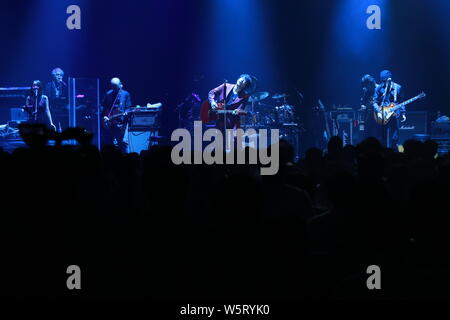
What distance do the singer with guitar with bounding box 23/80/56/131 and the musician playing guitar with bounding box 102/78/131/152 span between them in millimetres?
1266

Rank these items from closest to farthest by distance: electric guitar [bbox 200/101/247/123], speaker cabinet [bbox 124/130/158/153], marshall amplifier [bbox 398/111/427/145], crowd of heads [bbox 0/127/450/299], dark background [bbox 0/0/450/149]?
crowd of heads [bbox 0/127/450/299] < electric guitar [bbox 200/101/247/123] < marshall amplifier [bbox 398/111/427/145] < speaker cabinet [bbox 124/130/158/153] < dark background [bbox 0/0/450/149]

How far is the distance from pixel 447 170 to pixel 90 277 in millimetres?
2713

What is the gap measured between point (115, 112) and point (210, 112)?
2.36 metres

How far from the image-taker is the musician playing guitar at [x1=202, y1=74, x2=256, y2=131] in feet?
41.6

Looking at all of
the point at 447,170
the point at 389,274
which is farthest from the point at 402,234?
the point at 447,170

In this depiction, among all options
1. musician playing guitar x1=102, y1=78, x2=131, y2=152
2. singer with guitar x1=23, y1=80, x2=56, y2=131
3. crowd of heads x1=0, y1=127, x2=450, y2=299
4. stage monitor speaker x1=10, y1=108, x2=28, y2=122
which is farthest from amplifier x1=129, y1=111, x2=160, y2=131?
crowd of heads x1=0, y1=127, x2=450, y2=299

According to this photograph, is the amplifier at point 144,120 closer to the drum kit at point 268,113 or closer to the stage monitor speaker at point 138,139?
the stage monitor speaker at point 138,139

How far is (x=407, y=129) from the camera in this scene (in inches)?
547

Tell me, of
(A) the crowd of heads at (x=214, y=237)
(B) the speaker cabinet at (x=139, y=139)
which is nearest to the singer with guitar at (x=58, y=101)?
(B) the speaker cabinet at (x=139, y=139)

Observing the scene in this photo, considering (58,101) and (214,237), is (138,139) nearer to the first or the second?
(58,101)

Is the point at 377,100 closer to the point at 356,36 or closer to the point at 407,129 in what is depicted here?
the point at 407,129

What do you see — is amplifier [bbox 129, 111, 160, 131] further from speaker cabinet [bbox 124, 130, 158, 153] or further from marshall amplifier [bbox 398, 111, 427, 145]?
marshall amplifier [bbox 398, 111, 427, 145]

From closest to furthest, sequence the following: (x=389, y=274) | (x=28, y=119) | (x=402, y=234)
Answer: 1. (x=389, y=274)
2. (x=402, y=234)
3. (x=28, y=119)

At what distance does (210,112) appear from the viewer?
41.9ft
